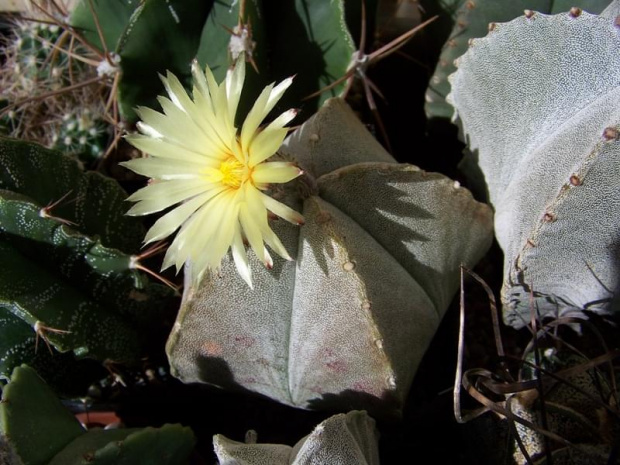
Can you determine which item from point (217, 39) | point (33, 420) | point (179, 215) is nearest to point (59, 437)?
point (33, 420)

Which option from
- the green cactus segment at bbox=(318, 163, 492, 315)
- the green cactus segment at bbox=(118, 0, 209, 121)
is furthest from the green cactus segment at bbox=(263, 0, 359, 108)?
the green cactus segment at bbox=(318, 163, 492, 315)

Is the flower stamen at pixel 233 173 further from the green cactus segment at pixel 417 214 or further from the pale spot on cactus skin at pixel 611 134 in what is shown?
the pale spot on cactus skin at pixel 611 134

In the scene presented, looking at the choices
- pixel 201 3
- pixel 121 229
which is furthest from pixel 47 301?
pixel 201 3

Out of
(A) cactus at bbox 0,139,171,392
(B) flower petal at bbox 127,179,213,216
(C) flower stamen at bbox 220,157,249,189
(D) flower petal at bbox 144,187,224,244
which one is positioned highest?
(C) flower stamen at bbox 220,157,249,189

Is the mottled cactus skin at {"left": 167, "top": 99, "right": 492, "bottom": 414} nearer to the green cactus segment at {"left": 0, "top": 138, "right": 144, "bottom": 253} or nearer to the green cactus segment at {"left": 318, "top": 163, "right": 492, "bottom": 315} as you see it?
the green cactus segment at {"left": 318, "top": 163, "right": 492, "bottom": 315}

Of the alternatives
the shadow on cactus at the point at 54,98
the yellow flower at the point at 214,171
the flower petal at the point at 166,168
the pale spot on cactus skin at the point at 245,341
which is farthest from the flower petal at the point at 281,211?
the shadow on cactus at the point at 54,98

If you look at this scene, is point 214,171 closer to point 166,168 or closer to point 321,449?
point 166,168

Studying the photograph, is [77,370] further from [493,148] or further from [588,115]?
[588,115]
